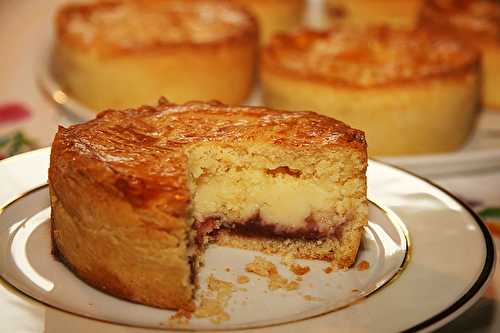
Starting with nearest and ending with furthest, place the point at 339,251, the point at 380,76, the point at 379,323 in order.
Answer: the point at 379,323 < the point at 339,251 < the point at 380,76

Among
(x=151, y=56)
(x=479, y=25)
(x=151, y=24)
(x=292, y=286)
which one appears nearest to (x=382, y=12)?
(x=479, y=25)

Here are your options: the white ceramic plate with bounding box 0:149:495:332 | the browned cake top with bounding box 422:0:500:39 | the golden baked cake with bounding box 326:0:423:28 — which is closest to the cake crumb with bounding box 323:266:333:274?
the white ceramic plate with bounding box 0:149:495:332

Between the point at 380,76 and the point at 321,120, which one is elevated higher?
the point at 321,120

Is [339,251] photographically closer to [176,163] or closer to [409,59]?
[176,163]

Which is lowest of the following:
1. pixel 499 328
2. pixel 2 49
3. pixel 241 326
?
pixel 2 49

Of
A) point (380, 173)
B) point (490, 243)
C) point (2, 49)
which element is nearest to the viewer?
point (490, 243)

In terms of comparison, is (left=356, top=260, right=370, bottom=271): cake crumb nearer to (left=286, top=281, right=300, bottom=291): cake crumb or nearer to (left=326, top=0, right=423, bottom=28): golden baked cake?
(left=286, top=281, right=300, bottom=291): cake crumb

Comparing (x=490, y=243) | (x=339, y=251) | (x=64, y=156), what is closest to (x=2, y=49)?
(x=64, y=156)

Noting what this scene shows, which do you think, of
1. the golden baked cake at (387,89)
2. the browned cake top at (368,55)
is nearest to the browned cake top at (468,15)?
the browned cake top at (368,55)
